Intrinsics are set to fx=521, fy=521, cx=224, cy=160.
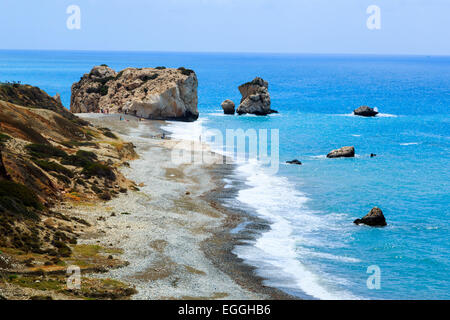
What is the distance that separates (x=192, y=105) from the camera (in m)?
99.3

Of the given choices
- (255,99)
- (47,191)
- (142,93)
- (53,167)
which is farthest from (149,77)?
(47,191)

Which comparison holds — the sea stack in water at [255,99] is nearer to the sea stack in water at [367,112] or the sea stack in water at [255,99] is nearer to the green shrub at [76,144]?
the sea stack in water at [367,112]

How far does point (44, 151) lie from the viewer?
4416cm

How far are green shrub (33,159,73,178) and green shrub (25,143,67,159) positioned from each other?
61.4 inches

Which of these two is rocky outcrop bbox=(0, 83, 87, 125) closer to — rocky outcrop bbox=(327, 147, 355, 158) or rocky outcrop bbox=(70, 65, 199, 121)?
rocky outcrop bbox=(70, 65, 199, 121)

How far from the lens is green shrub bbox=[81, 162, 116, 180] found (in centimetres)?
4259

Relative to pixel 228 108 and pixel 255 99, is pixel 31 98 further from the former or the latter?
pixel 255 99

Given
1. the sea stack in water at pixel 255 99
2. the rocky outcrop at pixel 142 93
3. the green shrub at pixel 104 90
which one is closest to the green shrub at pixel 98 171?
the rocky outcrop at pixel 142 93

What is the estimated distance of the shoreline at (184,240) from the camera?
2577 centimetres

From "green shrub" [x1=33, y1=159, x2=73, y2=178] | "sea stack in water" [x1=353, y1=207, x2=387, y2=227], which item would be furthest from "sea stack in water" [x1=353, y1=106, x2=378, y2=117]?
"green shrub" [x1=33, y1=159, x2=73, y2=178]

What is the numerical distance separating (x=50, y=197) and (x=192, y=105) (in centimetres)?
6519

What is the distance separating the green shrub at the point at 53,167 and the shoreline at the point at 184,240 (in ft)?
15.0

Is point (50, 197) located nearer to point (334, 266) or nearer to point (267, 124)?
point (334, 266)

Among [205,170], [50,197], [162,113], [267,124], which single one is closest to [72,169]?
[50,197]
